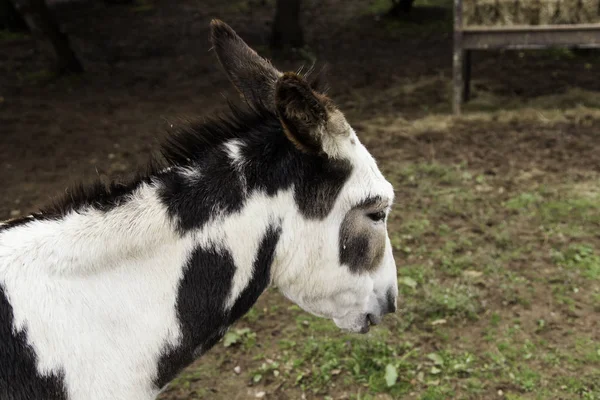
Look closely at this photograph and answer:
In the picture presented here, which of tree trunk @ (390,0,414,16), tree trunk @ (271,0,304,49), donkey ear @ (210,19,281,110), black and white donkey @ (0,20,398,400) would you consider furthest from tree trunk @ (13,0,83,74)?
black and white donkey @ (0,20,398,400)

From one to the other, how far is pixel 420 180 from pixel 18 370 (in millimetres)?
4685

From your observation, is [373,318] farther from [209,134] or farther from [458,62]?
[458,62]

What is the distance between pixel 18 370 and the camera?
1.54 meters

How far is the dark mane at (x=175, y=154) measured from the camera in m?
1.71

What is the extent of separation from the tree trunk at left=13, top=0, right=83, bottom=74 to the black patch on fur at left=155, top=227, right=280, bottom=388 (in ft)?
30.4

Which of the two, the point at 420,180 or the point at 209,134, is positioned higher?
the point at 209,134

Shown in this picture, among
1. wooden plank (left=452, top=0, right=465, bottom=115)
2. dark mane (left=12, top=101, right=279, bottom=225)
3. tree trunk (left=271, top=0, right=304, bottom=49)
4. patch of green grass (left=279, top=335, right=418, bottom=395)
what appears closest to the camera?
dark mane (left=12, top=101, right=279, bottom=225)

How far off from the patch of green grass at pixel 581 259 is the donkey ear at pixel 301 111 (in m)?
3.32

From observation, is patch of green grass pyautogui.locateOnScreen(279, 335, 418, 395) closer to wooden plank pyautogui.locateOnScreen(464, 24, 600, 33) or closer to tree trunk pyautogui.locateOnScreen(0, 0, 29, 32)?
wooden plank pyautogui.locateOnScreen(464, 24, 600, 33)

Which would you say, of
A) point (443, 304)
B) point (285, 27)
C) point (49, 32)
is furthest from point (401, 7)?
point (443, 304)

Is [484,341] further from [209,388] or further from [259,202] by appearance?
[259,202]

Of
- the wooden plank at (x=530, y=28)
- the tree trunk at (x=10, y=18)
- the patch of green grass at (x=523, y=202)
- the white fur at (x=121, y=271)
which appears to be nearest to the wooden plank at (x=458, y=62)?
the wooden plank at (x=530, y=28)

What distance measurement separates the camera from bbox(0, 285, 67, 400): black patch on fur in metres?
1.53

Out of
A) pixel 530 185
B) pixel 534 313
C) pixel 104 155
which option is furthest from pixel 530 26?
pixel 104 155
